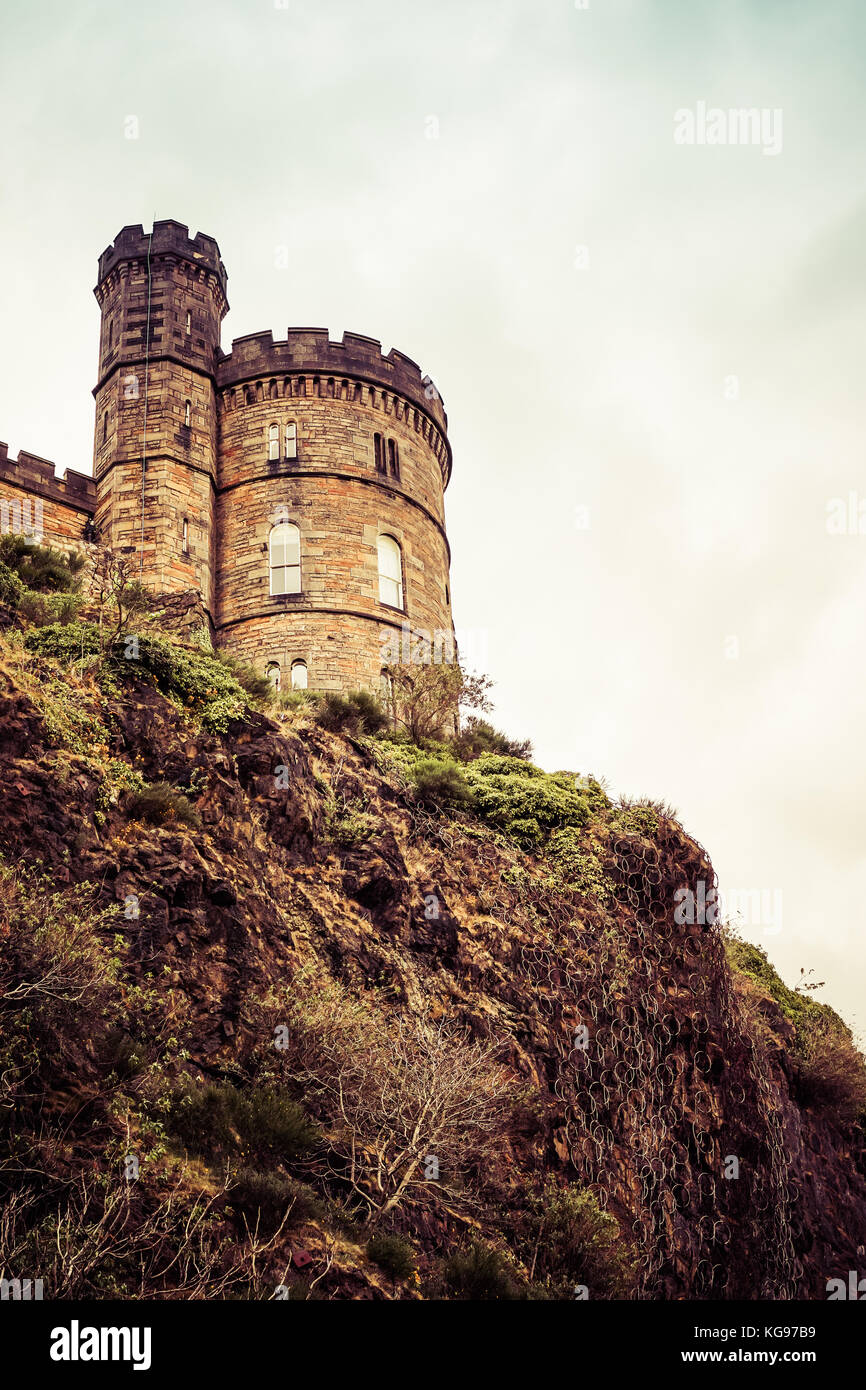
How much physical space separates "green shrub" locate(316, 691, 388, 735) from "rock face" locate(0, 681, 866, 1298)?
4.70ft

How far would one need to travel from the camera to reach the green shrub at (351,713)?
2156 cm

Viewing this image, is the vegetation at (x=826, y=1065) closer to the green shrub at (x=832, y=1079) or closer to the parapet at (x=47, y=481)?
the green shrub at (x=832, y=1079)

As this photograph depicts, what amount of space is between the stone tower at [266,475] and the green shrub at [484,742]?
2.40 metres

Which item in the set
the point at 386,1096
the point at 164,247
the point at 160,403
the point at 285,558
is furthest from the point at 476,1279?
the point at 164,247

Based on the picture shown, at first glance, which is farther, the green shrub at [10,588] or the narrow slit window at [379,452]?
the narrow slit window at [379,452]

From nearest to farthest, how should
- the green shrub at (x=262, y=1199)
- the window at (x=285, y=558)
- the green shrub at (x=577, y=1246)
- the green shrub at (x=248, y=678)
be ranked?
1. the green shrub at (x=262, y=1199)
2. the green shrub at (x=577, y=1246)
3. the green shrub at (x=248, y=678)
4. the window at (x=285, y=558)

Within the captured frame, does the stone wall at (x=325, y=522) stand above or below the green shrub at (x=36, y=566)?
above

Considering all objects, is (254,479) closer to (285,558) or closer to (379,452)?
(285,558)

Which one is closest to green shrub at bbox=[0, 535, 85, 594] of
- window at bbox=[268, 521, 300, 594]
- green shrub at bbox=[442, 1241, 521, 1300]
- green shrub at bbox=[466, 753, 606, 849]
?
window at bbox=[268, 521, 300, 594]

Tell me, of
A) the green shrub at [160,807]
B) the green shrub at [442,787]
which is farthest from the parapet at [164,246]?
the green shrub at [160,807]

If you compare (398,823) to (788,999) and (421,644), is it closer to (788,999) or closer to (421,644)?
(421,644)

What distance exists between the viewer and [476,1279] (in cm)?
1175
